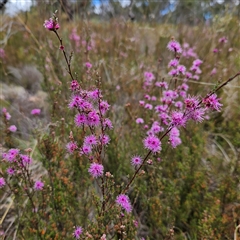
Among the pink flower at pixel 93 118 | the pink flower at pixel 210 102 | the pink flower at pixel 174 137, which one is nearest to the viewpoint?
the pink flower at pixel 210 102

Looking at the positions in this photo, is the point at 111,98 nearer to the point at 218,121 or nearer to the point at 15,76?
the point at 218,121

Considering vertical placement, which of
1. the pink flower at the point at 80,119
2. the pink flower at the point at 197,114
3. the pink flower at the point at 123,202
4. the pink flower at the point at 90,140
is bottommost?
the pink flower at the point at 123,202

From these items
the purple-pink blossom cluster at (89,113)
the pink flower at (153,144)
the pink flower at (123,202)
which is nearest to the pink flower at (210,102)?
the pink flower at (153,144)

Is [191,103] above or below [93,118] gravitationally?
above

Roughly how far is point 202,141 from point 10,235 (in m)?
1.58

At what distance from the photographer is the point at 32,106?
3342mm

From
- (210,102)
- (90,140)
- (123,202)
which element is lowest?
(123,202)

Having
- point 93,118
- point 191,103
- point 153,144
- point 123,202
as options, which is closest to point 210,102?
point 191,103

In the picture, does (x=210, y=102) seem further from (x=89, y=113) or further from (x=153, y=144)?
(x=89, y=113)

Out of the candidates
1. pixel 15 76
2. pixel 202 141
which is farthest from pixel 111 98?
pixel 15 76

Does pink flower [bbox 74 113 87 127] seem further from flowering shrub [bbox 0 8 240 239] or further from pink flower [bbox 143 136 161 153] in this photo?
pink flower [bbox 143 136 161 153]

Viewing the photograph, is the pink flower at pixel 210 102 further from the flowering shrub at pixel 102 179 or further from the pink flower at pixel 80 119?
the pink flower at pixel 80 119

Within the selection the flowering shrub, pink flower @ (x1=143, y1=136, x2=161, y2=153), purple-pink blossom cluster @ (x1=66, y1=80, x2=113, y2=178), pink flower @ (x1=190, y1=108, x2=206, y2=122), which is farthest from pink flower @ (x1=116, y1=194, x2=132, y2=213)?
pink flower @ (x1=190, y1=108, x2=206, y2=122)

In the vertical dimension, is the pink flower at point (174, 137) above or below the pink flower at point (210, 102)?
above
